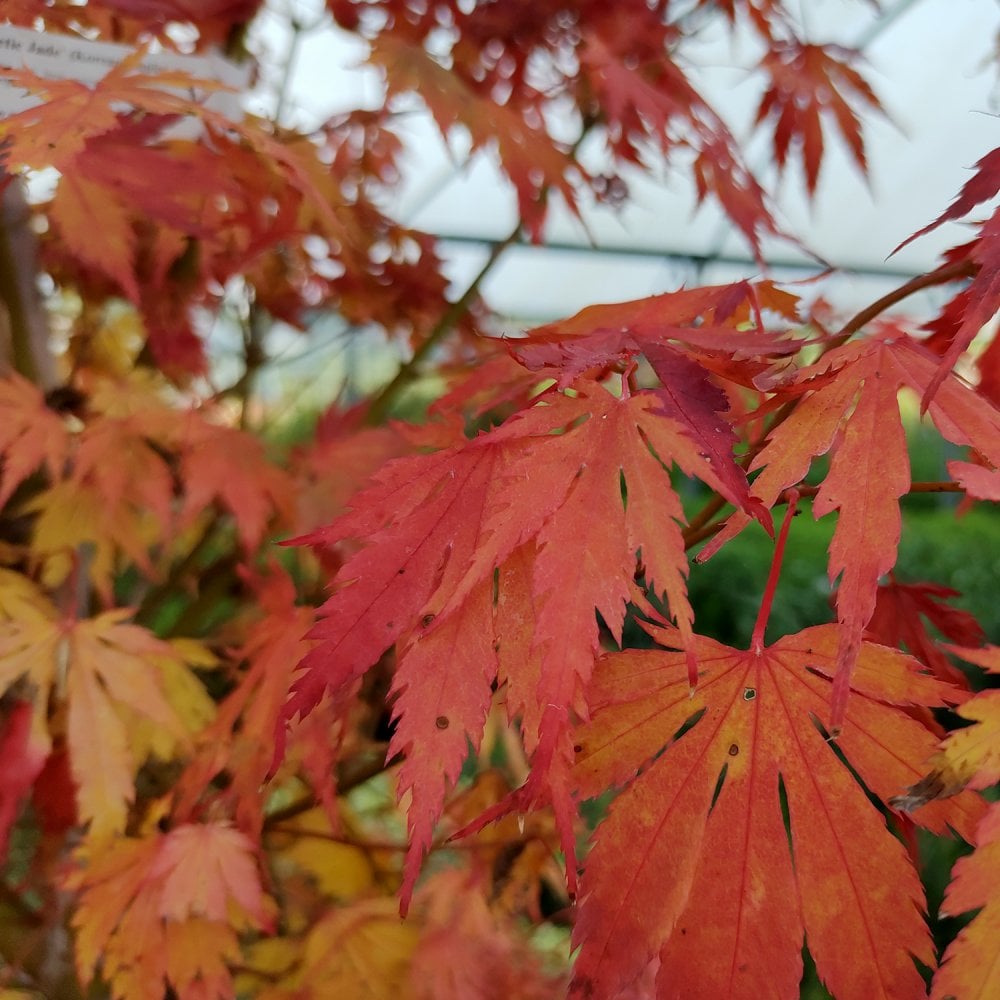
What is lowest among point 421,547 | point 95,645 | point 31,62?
point 95,645

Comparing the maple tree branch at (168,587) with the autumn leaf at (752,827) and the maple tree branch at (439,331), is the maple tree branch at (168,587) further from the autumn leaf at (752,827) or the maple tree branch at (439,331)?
the autumn leaf at (752,827)

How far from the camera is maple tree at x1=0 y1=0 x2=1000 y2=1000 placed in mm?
290

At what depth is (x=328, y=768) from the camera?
43 cm

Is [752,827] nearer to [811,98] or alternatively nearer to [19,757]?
[19,757]

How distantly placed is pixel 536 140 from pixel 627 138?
0.21 metres

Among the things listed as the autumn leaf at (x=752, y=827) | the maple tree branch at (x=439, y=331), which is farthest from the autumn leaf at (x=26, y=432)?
the autumn leaf at (x=752, y=827)

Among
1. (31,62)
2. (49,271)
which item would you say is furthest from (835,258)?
(31,62)

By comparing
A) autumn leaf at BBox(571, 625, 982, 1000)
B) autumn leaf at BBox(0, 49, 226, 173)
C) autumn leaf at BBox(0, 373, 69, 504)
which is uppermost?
autumn leaf at BBox(0, 49, 226, 173)

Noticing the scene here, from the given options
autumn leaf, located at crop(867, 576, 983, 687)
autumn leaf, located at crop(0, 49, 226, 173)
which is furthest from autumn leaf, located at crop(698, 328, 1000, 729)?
autumn leaf, located at crop(0, 49, 226, 173)

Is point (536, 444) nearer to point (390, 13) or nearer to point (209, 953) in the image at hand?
point (209, 953)

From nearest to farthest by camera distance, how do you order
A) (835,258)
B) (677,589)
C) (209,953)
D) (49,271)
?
(677,589), (209,953), (49,271), (835,258)

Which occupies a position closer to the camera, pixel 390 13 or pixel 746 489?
pixel 746 489

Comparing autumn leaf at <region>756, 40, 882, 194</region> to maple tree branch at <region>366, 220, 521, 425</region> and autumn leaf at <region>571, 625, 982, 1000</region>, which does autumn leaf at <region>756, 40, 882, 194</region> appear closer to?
maple tree branch at <region>366, 220, 521, 425</region>

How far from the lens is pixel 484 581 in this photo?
314mm
